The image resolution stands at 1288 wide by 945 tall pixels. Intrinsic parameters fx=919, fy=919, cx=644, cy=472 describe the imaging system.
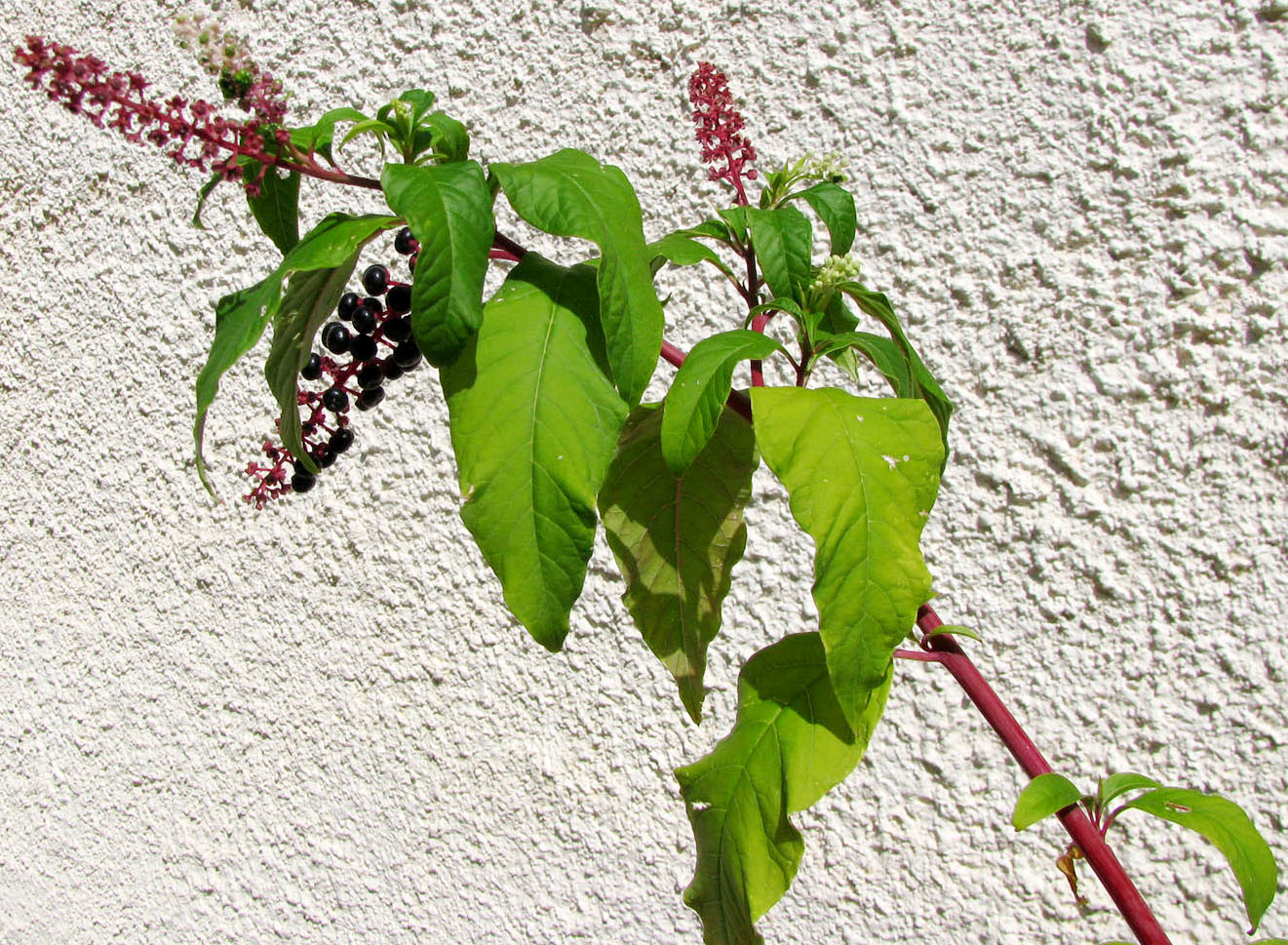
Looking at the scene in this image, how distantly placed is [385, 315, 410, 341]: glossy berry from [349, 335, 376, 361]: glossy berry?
0.01m

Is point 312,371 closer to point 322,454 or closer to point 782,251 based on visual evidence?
point 322,454

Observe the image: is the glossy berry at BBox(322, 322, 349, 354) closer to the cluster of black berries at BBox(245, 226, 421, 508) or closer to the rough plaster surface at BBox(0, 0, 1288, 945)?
the cluster of black berries at BBox(245, 226, 421, 508)

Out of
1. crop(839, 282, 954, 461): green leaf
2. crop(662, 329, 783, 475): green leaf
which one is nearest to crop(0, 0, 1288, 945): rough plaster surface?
crop(839, 282, 954, 461): green leaf

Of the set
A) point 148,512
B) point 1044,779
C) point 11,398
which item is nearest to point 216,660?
point 148,512

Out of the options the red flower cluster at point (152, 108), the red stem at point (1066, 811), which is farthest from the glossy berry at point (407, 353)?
the red stem at point (1066, 811)

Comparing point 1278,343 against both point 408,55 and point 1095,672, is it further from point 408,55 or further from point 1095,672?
point 408,55

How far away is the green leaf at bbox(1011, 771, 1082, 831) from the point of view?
0.33 meters

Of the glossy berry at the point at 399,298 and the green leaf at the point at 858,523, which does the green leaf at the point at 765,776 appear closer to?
the green leaf at the point at 858,523

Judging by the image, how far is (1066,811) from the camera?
1.15 ft

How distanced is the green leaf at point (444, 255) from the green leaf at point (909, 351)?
0.55 feet

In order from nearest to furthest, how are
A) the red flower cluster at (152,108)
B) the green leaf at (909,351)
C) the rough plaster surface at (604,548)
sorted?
the red flower cluster at (152,108) → the green leaf at (909,351) → the rough plaster surface at (604,548)

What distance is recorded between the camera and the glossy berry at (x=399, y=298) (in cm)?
39

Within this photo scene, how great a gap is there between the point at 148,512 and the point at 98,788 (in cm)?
37

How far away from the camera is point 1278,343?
28.7 inches
